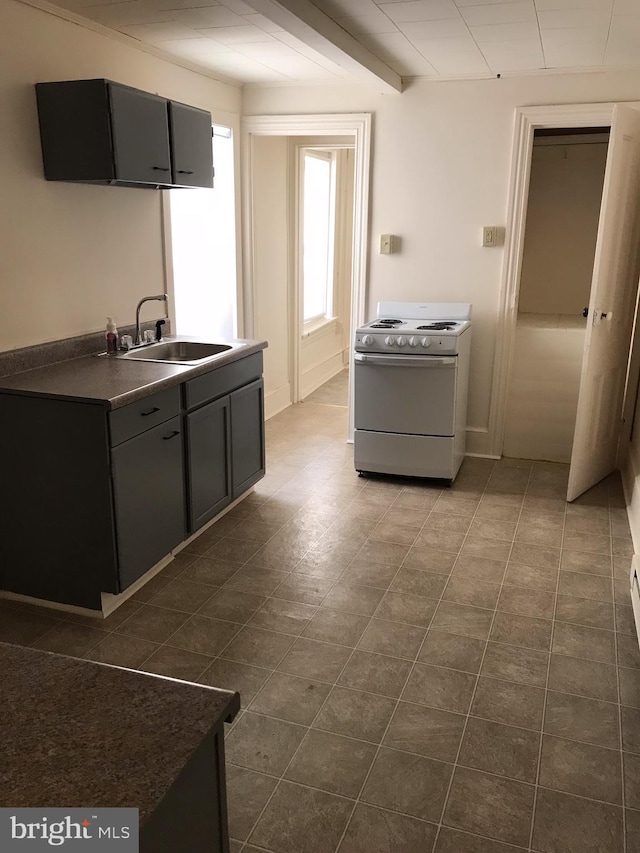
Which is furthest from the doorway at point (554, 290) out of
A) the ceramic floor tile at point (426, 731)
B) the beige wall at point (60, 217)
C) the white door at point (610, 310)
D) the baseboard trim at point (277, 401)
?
the ceramic floor tile at point (426, 731)

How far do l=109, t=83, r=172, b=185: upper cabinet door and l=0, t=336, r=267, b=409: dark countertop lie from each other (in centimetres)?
79

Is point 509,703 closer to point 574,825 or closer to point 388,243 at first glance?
point 574,825

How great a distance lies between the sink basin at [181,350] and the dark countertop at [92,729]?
251 centimetres

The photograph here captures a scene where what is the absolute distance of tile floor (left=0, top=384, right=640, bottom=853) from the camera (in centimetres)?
185

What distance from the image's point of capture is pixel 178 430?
9.96 ft

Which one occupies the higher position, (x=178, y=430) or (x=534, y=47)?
(x=534, y=47)

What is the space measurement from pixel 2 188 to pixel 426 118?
8.59ft

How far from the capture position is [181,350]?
12.0ft

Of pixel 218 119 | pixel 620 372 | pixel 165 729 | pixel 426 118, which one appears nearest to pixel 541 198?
pixel 426 118

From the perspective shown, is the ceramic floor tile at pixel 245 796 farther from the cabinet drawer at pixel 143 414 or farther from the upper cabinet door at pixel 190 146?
the upper cabinet door at pixel 190 146

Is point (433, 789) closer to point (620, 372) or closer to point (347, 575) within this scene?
point (347, 575)

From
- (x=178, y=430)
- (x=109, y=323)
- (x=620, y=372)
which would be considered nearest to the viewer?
(x=178, y=430)

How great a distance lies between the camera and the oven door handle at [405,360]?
12.7ft

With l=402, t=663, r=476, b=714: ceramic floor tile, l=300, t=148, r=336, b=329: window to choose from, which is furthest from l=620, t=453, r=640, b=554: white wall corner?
l=300, t=148, r=336, b=329: window
